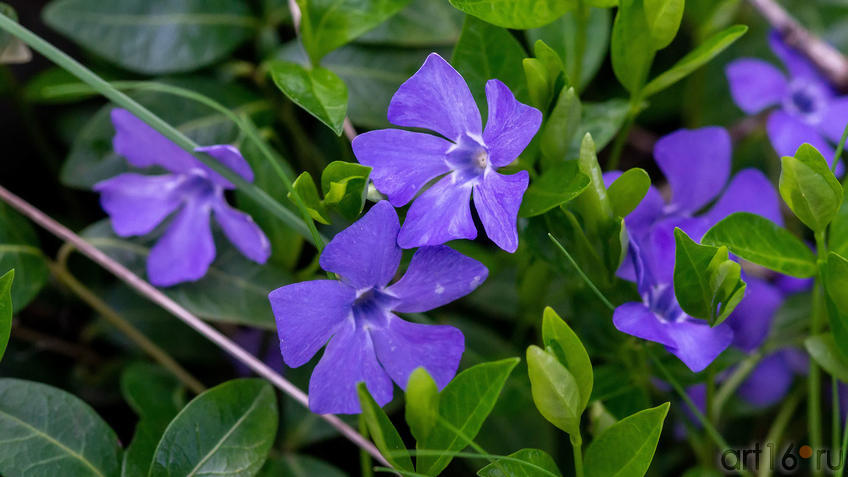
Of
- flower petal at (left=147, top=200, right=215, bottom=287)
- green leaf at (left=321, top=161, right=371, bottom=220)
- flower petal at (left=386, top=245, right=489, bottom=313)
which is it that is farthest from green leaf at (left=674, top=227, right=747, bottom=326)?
flower petal at (left=147, top=200, right=215, bottom=287)

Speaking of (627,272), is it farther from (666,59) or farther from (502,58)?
(666,59)

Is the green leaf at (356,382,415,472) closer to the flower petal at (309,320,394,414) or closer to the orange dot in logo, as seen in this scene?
the flower petal at (309,320,394,414)

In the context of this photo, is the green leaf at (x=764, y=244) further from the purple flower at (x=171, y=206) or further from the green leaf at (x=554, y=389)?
the purple flower at (x=171, y=206)

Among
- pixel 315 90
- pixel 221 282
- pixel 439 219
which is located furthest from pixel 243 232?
pixel 439 219

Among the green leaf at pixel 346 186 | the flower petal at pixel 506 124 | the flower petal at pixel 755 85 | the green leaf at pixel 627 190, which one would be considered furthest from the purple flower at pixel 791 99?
the green leaf at pixel 346 186

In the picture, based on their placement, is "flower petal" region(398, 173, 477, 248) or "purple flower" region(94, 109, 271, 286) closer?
"flower petal" region(398, 173, 477, 248)

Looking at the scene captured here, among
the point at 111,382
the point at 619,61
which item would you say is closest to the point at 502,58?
the point at 619,61

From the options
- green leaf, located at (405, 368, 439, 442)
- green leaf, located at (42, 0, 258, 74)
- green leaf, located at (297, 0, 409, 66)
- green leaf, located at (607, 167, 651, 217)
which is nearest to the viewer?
green leaf, located at (405, 368, 439, 442)
